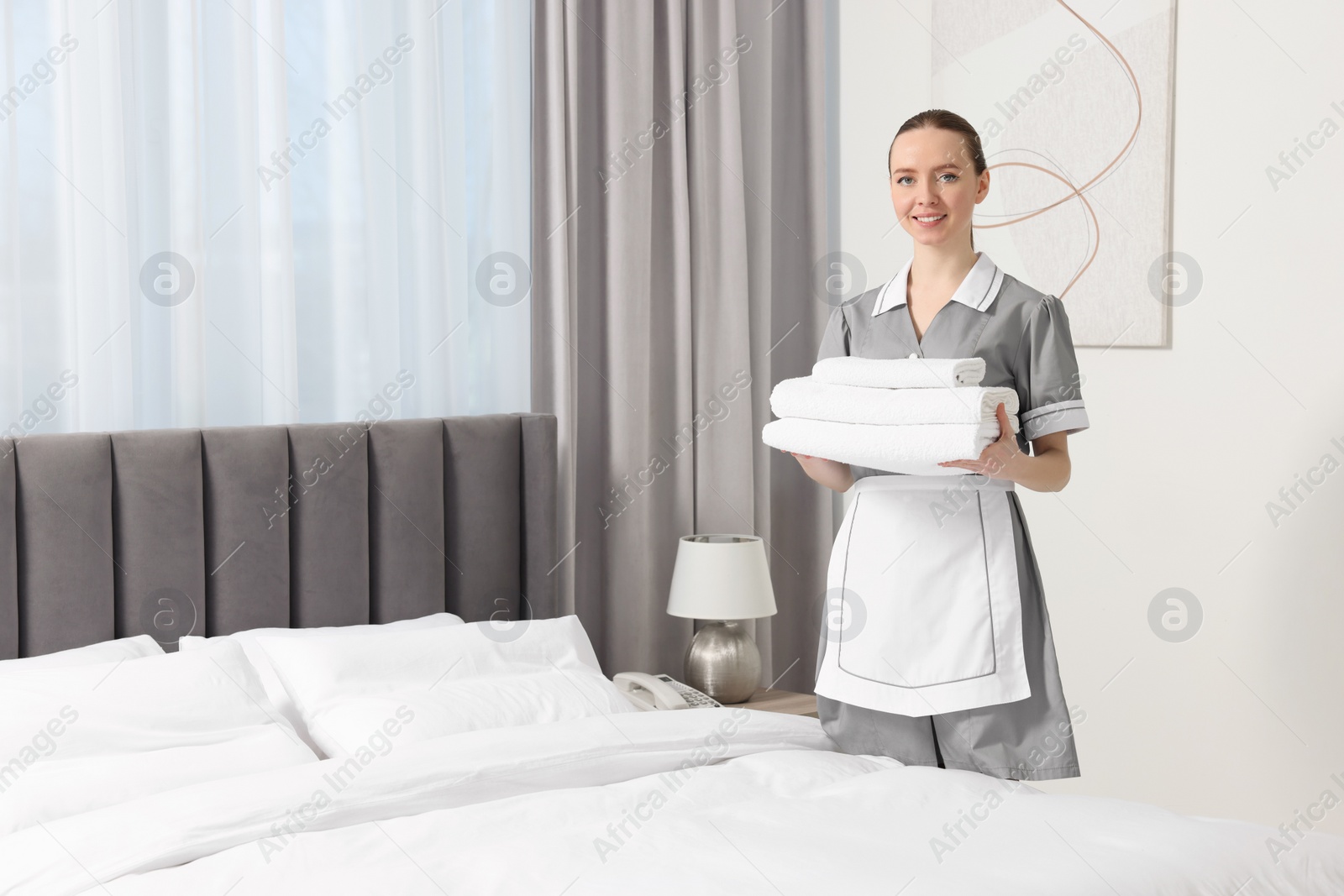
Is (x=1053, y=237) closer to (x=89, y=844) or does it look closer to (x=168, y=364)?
(x=168, y=364)

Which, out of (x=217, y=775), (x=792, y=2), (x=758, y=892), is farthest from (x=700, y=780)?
(x=792, y=2)

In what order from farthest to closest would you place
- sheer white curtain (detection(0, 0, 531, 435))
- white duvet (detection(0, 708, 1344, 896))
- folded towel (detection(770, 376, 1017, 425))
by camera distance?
sheer white curtain (detection(0, 0, 531, 435)) < folded towel (detection(770, 376, 1017, 425)) < white duvet (detection(0, 708, 1344, 896))

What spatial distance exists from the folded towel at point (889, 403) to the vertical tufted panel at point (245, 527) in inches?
42.5

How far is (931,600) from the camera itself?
1.63 meters

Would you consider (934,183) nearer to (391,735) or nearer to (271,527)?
(391,735)

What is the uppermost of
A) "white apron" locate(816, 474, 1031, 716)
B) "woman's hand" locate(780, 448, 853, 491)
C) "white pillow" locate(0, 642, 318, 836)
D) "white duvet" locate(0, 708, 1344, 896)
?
"woman's hand" locate(780, 448, 853, 491)

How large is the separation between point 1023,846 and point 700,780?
0.49m

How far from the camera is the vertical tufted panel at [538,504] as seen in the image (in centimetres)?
258

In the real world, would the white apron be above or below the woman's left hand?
below

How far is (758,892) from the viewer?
4.24ft

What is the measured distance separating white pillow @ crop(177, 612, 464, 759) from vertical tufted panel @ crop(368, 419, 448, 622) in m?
0.10

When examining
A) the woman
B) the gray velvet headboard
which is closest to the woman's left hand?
the woman

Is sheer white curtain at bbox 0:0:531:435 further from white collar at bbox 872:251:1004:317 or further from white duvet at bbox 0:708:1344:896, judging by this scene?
white collar at bbox 872:251:1004:317

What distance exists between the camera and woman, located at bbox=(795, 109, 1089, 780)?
5.25ft
